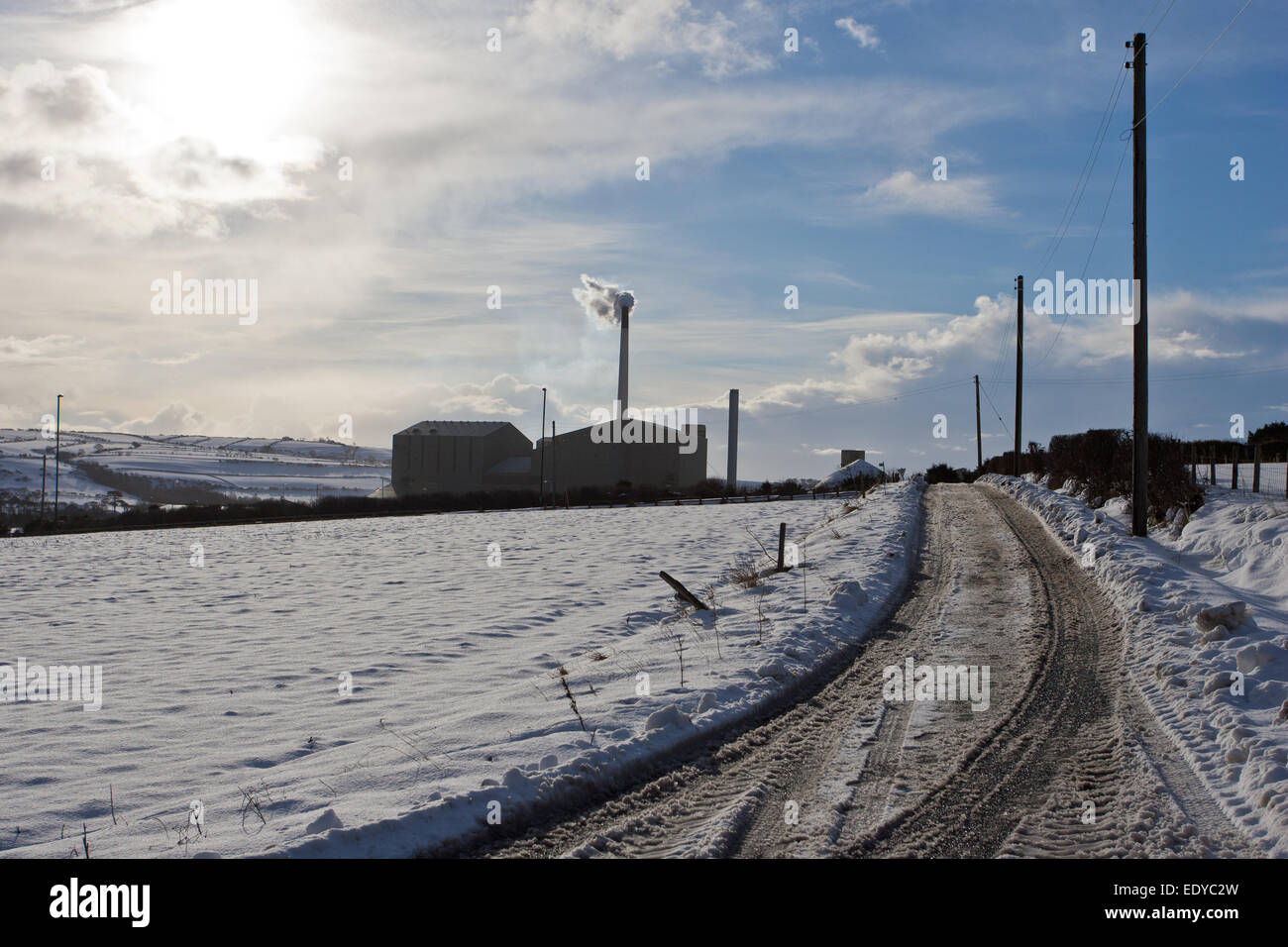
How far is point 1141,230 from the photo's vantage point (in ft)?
60.6

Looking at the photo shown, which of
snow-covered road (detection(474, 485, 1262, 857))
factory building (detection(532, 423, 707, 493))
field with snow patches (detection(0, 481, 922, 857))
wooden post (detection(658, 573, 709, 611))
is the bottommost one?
field with snow patches (detection(0, 481, 922, 857))

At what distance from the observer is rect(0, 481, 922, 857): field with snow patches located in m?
5.56

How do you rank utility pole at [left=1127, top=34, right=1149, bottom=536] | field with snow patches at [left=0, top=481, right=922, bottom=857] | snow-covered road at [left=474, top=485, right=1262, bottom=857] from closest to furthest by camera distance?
snow-covered road at [left=474, top=485, right=1262, bottom=857]
field with snow patches at [left=0, top=481, right=922, bottom=857]
utility pole at [left=1127, top=34, right=1149, bottom=536]

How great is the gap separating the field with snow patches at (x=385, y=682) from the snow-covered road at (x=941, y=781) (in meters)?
0.57

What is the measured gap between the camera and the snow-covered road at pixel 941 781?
4656 millimetres

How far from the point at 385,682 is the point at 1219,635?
9.30 m

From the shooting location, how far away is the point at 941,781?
550cm

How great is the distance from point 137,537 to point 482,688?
33.0 meters

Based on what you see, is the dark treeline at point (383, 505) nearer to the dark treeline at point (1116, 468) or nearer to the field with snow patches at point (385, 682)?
the dark treeline at point (1116, 468)

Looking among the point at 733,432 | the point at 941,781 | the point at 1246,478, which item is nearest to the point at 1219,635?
the point at 941,781

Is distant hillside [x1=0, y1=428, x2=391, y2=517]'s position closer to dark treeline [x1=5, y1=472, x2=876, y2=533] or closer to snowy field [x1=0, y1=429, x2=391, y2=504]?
snowy field [x1=0, y1=429, x2=391, y2=504]

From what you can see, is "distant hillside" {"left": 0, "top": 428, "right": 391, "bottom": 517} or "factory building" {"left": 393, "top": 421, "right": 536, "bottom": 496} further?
"distant hillside" {"left": 0, "top": 428, "right": 391, "bottom": 517}

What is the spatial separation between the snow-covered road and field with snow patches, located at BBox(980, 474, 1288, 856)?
20 centimetres

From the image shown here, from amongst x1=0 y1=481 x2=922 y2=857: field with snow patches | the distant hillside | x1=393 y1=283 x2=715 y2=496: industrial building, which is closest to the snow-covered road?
x1=0 y1=481 x2=922 y2=857: field with snow patches
